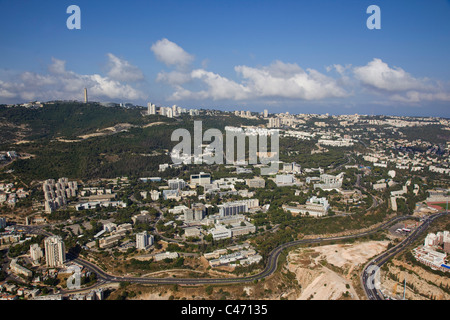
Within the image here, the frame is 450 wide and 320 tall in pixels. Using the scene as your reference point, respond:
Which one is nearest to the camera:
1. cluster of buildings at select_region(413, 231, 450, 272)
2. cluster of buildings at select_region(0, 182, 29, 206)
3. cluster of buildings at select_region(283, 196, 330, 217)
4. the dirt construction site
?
the dirt construction site

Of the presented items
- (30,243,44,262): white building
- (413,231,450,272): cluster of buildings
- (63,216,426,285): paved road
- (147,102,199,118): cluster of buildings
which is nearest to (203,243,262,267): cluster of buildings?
(63,216,426,285): paved road

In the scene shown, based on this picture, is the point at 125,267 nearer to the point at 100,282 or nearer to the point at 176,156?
the point at 100,282

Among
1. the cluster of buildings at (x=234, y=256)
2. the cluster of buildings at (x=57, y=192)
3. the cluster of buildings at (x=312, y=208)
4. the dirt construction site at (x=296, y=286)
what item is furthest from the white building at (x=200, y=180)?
the dirt construction site at (x=296, y=286)

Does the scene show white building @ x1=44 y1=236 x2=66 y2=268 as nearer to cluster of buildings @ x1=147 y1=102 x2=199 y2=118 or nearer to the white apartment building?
the white apartment building

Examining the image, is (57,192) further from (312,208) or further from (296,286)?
(296,286)

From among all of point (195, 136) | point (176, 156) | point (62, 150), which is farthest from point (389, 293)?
point (195, 136)

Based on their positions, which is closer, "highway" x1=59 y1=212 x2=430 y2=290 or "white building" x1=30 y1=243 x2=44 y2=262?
"highway" x1=59 y1=212 x2=430 y2=290

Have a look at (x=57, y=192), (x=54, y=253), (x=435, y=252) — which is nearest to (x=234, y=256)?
(x=54, y=253)
